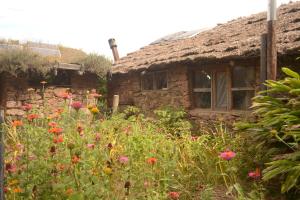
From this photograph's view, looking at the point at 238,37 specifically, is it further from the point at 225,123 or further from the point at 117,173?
the point at 117,173

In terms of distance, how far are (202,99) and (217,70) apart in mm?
907

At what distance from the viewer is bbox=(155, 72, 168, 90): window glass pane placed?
975 centimetres

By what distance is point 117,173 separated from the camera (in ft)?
12.1

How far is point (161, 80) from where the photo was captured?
32.6 ft

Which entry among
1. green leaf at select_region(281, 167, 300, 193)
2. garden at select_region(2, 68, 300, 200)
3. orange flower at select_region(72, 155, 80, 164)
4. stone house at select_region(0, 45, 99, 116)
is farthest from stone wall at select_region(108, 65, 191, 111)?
orange flower at select_region(72, 155, 80, 164)

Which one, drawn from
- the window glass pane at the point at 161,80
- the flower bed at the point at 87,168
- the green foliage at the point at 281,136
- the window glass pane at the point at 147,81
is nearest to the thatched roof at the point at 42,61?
the window glass pane at the point at 147,81

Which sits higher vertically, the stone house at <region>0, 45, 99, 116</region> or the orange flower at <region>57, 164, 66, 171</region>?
the stone house at <region>0, 45, 99, 116</region>

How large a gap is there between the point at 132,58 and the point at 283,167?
Answer: 8.69 metres

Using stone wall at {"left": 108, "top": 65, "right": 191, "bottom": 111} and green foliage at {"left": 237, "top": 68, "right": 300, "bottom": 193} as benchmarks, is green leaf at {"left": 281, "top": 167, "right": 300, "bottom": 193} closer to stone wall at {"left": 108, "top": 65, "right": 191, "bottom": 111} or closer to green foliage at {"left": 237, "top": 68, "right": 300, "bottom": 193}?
green foliage at {"left": 237, "top": 68, "right": 300, "bottom": 193}

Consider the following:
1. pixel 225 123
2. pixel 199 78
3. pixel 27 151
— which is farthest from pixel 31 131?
pixel 199 78

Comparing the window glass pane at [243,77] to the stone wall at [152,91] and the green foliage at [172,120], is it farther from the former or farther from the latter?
the green foliage at [172,120]

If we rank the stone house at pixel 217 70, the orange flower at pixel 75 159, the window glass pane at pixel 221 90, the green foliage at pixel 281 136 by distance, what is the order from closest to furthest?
the orange flower at pixel 75 159 < the green foliage at pixel 281 136 < the stone house at pixel 217 70 < the window glass pane at pixel 221 90

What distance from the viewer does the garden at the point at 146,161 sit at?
9.95ft

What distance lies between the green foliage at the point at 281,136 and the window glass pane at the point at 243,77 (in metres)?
2.14
